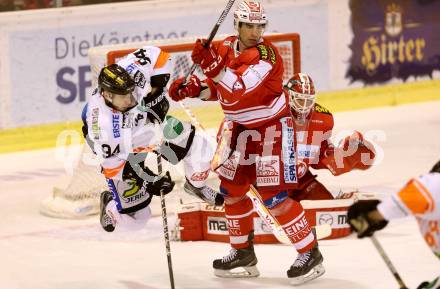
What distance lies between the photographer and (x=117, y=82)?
746 centimetres

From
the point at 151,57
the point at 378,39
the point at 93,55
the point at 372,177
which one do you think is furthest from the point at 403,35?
the point at 151,57

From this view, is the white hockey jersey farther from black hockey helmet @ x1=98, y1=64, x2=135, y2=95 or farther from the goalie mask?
the goalie mask

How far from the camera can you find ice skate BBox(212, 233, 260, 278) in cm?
802

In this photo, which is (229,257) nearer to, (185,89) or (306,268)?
(306,268)

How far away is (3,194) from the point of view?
10.6 m

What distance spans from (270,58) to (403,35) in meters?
6.54

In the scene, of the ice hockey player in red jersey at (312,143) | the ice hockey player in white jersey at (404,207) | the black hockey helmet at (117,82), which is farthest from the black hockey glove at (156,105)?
the ice hockey player in white jersey at (404,207)

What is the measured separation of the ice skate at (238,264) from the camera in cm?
802

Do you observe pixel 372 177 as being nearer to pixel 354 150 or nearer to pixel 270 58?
pixel 354 150

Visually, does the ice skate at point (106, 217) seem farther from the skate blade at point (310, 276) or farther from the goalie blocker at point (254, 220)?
the skate blade at point (310, 276)

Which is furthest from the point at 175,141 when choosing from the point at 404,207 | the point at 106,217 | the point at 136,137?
the point at 404,207

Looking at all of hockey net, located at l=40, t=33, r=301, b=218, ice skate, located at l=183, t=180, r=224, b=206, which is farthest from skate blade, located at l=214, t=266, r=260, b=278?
hockey net, located at l=40, t=33, r=301, b=218

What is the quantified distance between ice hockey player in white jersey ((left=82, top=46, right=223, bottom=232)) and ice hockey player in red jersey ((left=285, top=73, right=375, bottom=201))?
0.71 metres

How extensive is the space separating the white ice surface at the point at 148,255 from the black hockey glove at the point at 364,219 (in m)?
2.13
